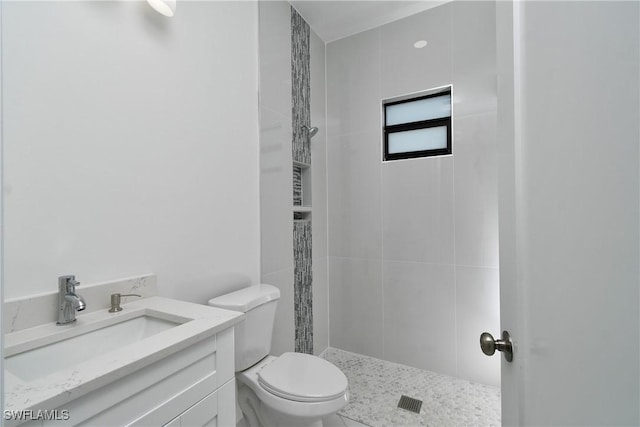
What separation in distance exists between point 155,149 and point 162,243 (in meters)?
0.40

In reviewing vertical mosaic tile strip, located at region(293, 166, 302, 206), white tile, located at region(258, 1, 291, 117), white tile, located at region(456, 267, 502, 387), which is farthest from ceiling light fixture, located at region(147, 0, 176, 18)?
white tile, located at region(456, 267, 502, 387)

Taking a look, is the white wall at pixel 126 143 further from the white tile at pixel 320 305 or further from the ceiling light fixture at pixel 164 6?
the white tile at pixel 320 305

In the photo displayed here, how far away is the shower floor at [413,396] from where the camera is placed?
1687 mm

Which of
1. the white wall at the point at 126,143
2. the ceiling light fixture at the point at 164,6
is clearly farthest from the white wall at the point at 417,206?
the ceiling light fixture at the point at 164,6

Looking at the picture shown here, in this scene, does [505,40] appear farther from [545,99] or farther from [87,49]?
[87,49]

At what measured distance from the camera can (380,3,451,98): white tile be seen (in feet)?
6.80

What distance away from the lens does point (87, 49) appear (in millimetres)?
1021

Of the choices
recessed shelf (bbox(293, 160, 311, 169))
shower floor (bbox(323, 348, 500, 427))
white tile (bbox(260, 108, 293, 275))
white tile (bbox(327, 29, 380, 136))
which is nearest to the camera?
shower floor (bbox(323, 348, 500, 427))

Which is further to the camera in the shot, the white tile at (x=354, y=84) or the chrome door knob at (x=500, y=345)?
the white tile at (x=354, y=84)

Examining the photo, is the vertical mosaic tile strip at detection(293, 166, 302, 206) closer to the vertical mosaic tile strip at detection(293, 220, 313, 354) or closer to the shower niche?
the shower niche

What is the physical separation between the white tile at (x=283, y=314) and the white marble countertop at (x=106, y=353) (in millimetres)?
814

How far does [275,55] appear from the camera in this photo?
195cm

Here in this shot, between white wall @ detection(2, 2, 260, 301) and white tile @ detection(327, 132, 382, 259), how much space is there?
0.94 m

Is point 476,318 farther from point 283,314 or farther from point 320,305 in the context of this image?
point 283,314
